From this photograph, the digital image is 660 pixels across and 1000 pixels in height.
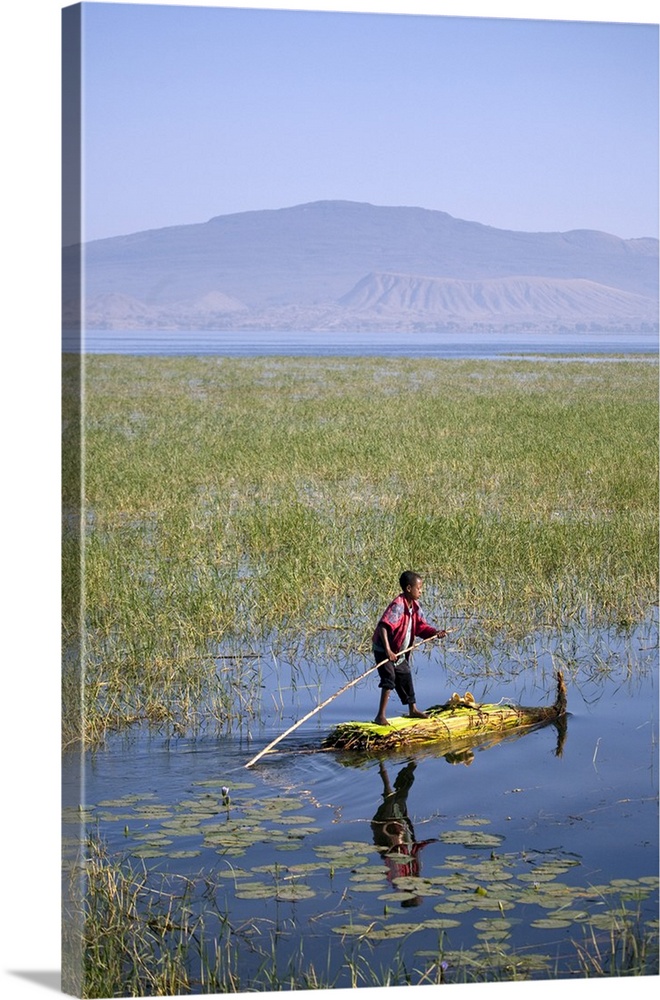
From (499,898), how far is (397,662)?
1.84m

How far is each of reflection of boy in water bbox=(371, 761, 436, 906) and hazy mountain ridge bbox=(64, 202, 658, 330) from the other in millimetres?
3636

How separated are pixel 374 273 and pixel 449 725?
13.1 m

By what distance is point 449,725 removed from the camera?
22.9ft

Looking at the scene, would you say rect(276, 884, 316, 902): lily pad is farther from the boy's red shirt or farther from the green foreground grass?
the boy's red shirt

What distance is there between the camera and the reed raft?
6789 mm

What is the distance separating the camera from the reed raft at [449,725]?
22.3ft

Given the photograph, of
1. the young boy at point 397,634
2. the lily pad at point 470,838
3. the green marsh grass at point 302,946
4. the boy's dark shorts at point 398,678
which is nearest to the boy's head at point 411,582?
the young boy at point 397,634

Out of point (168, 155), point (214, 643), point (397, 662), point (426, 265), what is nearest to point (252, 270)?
point (426, 265)

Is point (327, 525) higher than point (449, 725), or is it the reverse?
point (327, 525)

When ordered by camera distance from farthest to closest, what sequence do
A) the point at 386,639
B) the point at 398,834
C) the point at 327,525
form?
1. the point at 327,525
2. the point at 386,639
3. the point at 398,834

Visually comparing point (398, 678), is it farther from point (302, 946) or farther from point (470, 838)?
point (302, 946)

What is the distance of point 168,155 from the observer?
30.1ft

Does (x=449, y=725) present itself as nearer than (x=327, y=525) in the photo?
Yes

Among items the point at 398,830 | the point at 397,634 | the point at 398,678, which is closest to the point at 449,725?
the point at 398,678
